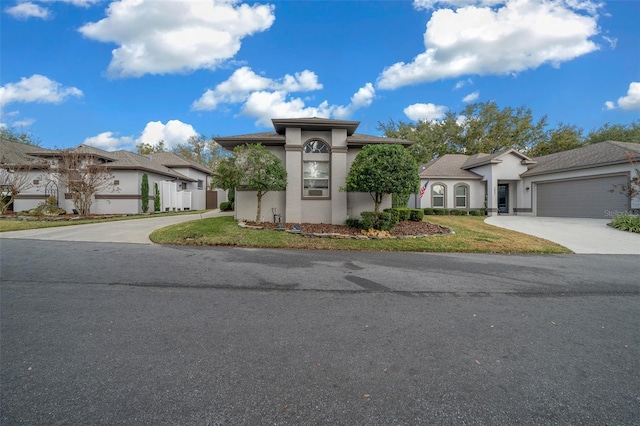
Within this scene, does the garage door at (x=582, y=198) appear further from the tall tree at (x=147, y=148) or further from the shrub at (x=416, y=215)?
the tall tree at (x=147, y=148)

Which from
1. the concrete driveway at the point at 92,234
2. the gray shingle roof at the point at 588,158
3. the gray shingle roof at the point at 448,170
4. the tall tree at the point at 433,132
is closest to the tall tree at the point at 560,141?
the tall tree at the point at 433,132

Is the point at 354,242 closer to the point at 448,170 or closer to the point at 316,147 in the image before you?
the point at 316,147

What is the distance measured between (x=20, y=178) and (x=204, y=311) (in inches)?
838

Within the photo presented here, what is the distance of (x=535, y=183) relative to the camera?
19.8 meters

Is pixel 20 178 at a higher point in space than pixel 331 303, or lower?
higher

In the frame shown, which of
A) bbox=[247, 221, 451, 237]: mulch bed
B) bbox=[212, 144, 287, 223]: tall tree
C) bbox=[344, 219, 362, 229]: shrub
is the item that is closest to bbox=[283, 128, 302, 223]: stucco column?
bbox=[247, 221, 451, 237]: mulch bed

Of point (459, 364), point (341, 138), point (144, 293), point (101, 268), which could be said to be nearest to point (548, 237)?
point (341, 138)

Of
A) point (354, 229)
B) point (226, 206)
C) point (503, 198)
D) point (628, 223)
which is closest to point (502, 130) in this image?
point (503, 198)

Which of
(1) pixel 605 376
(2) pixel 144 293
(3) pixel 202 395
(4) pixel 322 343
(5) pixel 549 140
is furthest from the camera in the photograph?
(5) pixel 549 140

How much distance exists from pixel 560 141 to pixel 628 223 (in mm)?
23129

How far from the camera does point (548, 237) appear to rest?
10.8 m

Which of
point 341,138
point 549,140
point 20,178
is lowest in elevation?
point 20,178

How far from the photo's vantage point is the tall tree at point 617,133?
29281 millimetres

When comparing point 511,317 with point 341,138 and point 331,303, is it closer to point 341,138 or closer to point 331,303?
point 331,303
